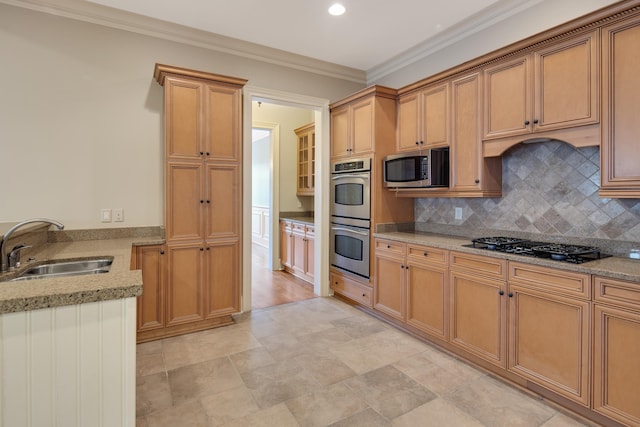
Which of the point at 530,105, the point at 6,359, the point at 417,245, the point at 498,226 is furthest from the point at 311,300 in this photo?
the point at 6,359

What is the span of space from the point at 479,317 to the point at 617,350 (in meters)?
0.82

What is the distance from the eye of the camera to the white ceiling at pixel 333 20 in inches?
112

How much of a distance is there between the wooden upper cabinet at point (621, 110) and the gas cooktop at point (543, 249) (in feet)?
1.29

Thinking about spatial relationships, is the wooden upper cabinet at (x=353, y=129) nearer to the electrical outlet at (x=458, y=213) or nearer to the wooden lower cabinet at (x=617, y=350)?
the electrical outlet at (x=458, y=213)

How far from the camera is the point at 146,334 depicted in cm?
302

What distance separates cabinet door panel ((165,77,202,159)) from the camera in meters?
3.03

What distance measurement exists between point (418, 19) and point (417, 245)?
206cm

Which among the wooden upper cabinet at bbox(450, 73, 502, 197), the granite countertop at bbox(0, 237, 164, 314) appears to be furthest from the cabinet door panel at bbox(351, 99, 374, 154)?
the granite countertop at bbox(0, 237, 164, 314)

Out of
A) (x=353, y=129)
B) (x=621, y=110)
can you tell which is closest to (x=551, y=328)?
(x=621, y=110)

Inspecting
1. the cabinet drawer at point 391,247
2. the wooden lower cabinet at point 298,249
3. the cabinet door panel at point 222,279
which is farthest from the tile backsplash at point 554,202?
the cabinet door panel at point 222,279

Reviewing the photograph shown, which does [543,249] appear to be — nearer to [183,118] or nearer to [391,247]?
[391,247]

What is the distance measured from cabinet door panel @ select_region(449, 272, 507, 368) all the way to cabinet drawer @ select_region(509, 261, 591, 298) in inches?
5.9

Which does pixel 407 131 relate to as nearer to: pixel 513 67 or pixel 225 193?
pixel 513 67

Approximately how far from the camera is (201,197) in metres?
3.20
